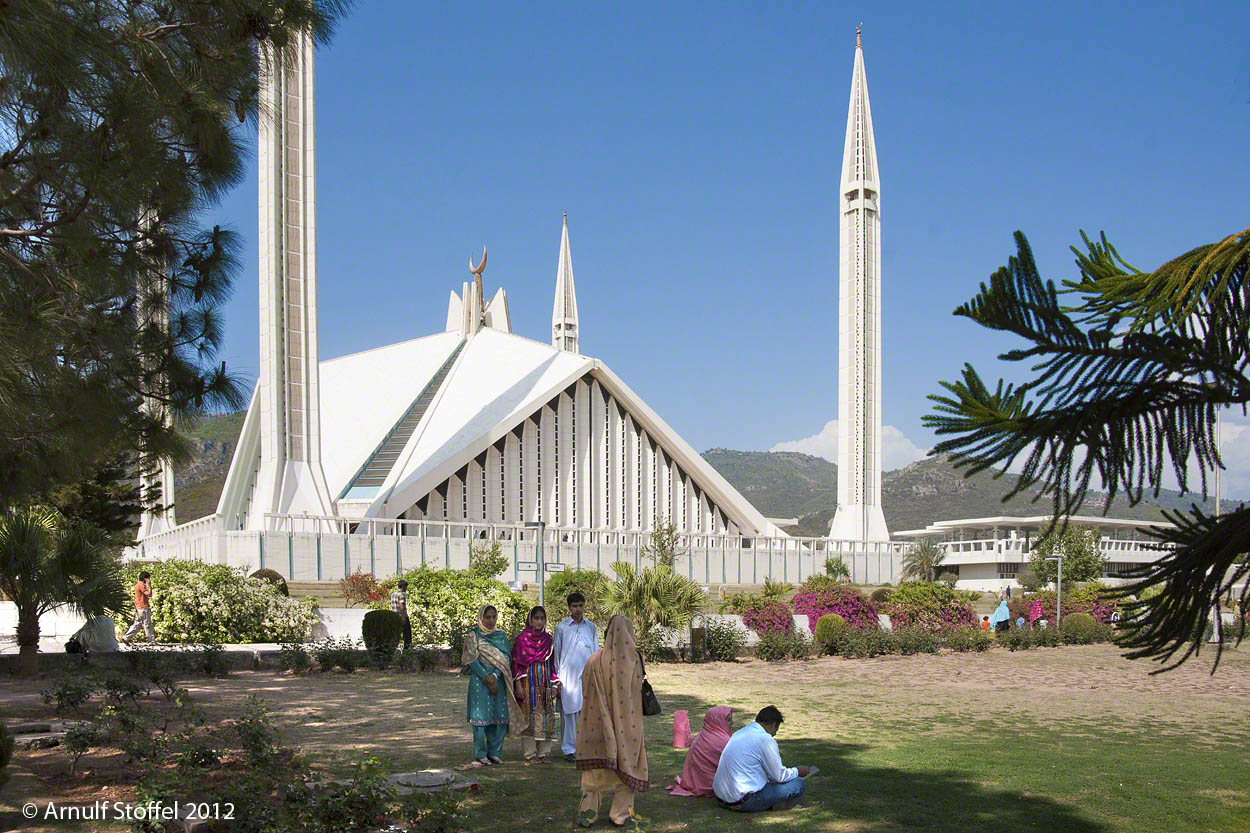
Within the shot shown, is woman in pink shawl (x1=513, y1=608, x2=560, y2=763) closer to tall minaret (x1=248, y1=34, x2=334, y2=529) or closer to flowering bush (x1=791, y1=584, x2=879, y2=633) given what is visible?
flowering bush (x1=791, y1=584, x2=879, y2=633)

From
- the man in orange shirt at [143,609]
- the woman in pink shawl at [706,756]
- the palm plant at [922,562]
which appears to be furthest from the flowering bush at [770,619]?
the palm plant at [922,562]

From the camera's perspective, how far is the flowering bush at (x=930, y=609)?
16953mm

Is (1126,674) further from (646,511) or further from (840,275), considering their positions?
(840,275)

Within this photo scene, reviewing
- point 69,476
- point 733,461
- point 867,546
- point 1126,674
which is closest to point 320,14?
point 69,476

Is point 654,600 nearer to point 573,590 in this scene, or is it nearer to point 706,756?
point 573,590

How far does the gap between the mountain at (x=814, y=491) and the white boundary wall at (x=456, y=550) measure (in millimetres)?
29409

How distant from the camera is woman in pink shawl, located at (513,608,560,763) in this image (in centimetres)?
663

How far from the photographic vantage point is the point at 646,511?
3581 centimetres

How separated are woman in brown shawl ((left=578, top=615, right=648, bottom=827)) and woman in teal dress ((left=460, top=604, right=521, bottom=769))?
127 centimetres

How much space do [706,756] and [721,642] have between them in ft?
27.4

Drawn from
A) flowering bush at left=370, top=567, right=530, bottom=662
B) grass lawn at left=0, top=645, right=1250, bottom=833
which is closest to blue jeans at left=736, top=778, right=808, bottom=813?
grass lawn at left=0, top=645, right=1250, bottom=833

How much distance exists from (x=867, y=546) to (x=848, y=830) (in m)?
32.4

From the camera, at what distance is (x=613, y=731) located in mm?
5141

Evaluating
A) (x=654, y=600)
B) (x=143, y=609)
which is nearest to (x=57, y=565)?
(x=143, y=609)
